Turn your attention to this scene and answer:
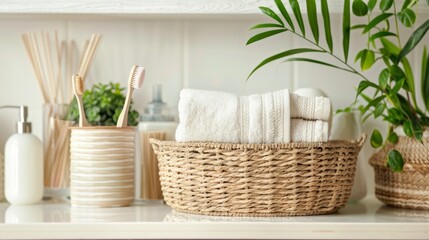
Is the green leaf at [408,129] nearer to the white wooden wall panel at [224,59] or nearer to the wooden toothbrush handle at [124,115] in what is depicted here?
the white wooden wall panel at [224,59]

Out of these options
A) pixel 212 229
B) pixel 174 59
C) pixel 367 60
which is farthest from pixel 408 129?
pixel 174 59

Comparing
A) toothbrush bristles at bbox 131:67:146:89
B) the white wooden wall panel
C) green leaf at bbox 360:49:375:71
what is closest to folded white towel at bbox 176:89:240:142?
toothbrush bristles at bbox 131:67:146:89

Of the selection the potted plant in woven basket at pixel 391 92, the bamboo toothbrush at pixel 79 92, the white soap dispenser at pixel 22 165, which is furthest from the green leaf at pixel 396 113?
the white soap dispenser at pixel 22 165

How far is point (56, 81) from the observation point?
1455 mm

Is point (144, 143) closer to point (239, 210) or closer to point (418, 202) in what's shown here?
point (239, 210)

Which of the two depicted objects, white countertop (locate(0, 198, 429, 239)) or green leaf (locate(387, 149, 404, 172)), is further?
green leaf (locate(387, 149, 404, 172))

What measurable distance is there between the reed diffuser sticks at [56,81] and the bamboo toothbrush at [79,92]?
13 centimetres

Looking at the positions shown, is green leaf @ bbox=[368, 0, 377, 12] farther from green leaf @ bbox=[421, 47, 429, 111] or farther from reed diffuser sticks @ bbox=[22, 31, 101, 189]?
reed diffuser sticks @ bbox=[22, 31, 101, 189]

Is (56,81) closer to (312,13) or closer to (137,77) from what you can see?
(137,77)

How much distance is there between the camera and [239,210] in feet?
3.67

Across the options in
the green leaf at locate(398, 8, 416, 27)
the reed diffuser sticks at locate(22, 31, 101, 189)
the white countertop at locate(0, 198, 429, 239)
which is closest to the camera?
the white countertop at locate(0, 198, 429, 239)

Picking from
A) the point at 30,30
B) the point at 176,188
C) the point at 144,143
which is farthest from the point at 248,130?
the point at 30,30

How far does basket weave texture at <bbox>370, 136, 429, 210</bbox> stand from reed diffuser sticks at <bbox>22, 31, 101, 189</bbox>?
61cm

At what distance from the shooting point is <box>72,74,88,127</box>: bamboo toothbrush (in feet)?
3.98
